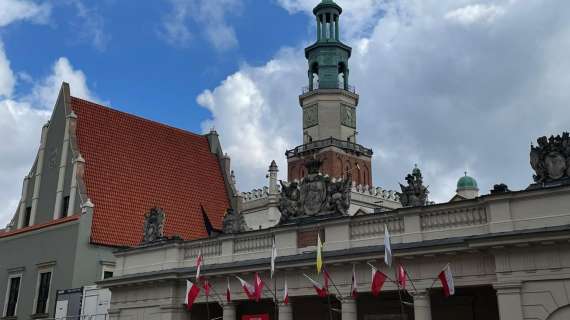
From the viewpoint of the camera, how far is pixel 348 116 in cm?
7031

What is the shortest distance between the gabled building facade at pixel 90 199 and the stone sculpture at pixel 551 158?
68.5 feet

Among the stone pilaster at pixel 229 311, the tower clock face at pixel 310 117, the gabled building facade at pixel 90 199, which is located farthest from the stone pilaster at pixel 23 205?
the tower clock face at pixel 310 117

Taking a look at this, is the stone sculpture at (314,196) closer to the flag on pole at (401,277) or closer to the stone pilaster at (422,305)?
the flag on pole at (401,277)

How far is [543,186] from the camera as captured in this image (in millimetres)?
17828

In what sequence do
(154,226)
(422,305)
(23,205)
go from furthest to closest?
1. (23,205)
2. (154,226)
3. (422,305)

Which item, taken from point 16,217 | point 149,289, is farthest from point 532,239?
point 16,217

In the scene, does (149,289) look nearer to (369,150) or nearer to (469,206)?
(469,206)

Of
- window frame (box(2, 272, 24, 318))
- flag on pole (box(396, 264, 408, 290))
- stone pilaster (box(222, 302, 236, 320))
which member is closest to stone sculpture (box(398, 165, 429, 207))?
flag on pole (box(396, 264, 408, 290))

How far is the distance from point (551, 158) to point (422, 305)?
5.92 m

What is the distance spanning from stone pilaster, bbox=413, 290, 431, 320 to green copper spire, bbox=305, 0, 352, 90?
52.0 metres

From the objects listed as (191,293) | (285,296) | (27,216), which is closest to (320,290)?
(285,296)

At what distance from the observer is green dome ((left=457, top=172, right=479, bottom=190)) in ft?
220

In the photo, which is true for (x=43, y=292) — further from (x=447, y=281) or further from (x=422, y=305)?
(x=447, y=281)

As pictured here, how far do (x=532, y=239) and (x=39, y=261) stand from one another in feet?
91.3
